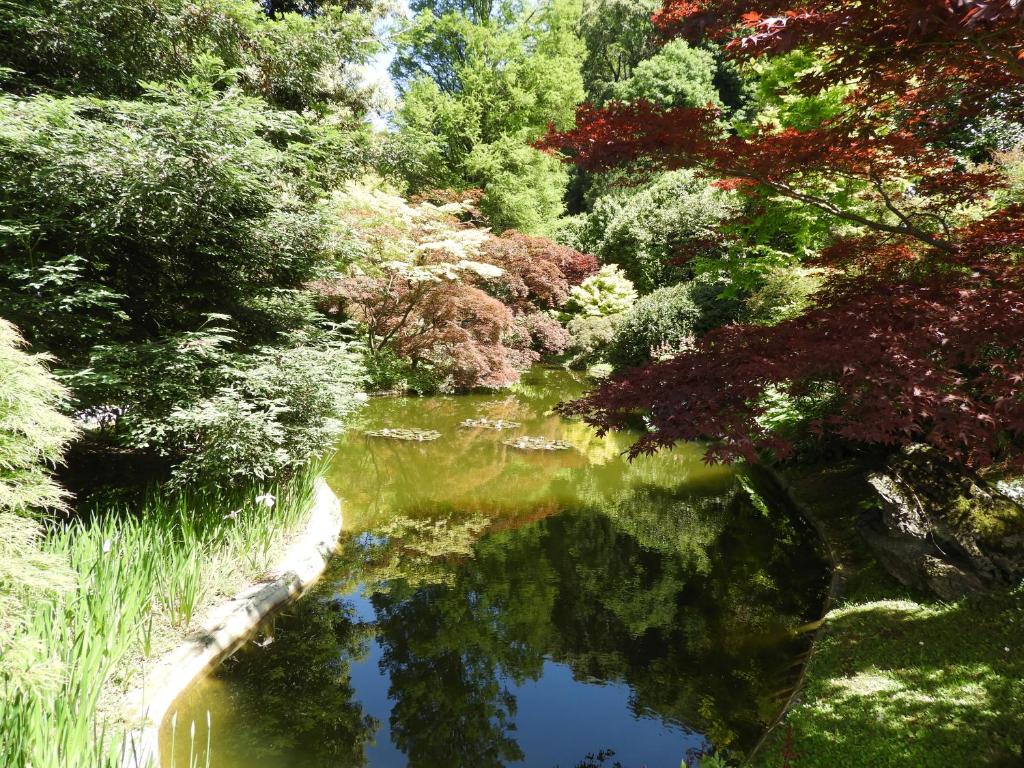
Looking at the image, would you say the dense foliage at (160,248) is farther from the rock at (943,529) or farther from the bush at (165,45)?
the rock at (943,529)

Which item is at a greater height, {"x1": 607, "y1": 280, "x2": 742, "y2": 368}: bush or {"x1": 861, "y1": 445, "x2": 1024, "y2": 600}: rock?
{"x1": 607, "y1": 280, "x2": 742, "y2": 368}: bush

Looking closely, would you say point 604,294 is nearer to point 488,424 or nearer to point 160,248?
point 488,424

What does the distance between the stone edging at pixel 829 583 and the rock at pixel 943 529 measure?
37 centimetres

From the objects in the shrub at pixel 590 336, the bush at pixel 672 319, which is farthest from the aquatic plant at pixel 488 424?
the shrub at pixel 590 336

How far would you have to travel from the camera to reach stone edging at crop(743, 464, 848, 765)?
9.11ft

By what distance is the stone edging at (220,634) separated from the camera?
2592mm

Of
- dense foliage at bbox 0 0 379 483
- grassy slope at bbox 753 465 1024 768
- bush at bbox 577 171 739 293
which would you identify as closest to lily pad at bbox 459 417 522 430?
dense foliage at bbox 0 0 379 483

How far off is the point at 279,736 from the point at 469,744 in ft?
3.28

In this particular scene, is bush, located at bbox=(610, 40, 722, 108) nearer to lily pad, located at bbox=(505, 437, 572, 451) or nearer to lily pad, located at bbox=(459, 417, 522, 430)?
lily pad, located at bbox=(459, 417, 522, 430)

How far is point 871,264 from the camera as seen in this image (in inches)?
163

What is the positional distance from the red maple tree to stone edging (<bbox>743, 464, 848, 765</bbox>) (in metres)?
1.25

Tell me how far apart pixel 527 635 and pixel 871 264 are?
3706mm

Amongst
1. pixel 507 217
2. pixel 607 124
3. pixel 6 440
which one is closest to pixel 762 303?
pixel 607 124

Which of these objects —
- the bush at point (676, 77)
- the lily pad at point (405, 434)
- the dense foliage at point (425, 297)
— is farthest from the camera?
the bush at point (676, 77)
